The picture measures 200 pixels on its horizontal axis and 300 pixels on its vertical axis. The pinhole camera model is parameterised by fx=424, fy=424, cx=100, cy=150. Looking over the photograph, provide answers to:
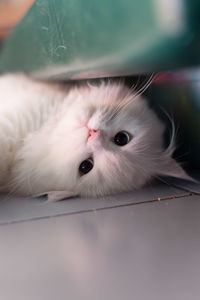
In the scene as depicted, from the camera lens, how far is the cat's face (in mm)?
1366

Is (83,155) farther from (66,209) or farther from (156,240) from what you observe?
(156,240)

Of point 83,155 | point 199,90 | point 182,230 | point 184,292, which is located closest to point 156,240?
point 182,230

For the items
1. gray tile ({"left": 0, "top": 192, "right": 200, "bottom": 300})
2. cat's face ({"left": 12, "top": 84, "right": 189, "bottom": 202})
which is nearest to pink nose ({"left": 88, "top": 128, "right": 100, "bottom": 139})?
cat's face ({"left": 12, "top": 84, "right": 189, "bottom": 202})

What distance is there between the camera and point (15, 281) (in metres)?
0.77

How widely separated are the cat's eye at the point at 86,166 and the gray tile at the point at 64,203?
0.10 m

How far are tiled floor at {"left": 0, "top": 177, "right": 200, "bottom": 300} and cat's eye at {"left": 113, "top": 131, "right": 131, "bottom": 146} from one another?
8.6 inches

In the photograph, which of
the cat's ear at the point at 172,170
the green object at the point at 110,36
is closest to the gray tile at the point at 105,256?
the cat's ear at the point at 172,170

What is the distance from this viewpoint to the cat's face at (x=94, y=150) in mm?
1366

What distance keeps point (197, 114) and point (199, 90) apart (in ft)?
0.47

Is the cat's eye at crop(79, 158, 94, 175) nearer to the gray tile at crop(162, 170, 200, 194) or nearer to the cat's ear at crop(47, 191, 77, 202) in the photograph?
the cat's ear at crop(47, 191, 77, 202)

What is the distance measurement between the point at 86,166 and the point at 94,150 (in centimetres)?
7

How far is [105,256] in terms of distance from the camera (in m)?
0.87

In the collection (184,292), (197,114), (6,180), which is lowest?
(184,292)

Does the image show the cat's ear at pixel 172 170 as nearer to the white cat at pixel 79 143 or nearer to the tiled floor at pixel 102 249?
the white cat at pixel 79 143
